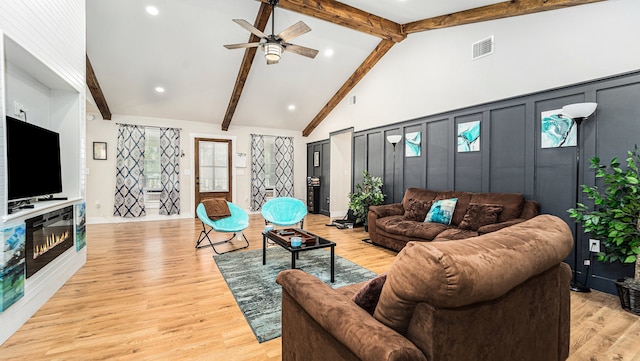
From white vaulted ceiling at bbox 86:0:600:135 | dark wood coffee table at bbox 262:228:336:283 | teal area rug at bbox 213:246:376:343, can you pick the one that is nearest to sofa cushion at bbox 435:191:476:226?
teal area rug at bbox 213:246:376:343

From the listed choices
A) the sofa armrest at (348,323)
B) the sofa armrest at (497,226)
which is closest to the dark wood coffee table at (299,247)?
the sofa armrest at (348,323)

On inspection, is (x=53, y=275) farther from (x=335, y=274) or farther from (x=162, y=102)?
(x=162, y=102)

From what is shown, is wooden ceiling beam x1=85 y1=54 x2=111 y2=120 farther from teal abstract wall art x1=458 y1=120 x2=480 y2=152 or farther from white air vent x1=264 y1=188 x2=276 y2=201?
teal abstract wall art x1=458 y1=120 x2=480 y2=152

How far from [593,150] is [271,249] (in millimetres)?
4105

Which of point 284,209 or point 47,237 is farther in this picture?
point 284,209

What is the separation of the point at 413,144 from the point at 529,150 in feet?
6.23

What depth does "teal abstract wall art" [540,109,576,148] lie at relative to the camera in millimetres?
3234

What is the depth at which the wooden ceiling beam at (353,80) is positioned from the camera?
561 centimetres

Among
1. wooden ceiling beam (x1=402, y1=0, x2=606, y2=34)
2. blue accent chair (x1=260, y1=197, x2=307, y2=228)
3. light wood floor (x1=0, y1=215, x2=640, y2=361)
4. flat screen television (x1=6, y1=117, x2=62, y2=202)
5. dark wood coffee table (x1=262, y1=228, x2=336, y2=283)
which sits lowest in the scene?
light wood floor (x1=0, y1=215, x2=640, y2=361)

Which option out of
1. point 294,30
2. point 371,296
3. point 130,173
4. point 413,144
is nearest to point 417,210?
point 413,144

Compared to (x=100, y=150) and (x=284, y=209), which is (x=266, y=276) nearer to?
(x=284, y=209)

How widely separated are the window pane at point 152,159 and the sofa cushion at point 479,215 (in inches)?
266

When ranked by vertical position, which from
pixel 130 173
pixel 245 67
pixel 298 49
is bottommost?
pixel 130 173

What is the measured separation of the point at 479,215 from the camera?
144 inches
